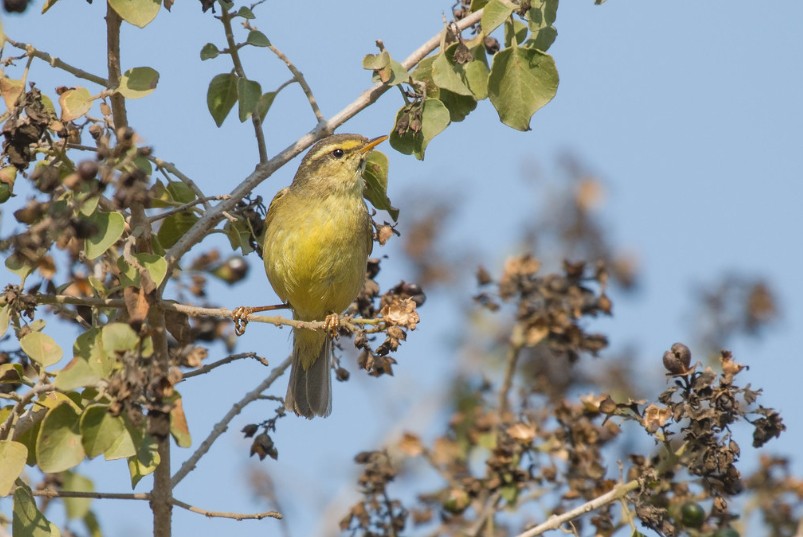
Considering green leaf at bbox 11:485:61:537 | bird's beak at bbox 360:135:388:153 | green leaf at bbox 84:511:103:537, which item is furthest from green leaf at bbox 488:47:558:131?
green leaf at bbox 84:511:103:537

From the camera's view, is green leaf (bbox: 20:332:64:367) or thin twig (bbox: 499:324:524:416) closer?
green leaf (bbox: 20:332:64:367)

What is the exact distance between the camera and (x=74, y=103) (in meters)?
3.21

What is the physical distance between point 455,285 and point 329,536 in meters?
1.79

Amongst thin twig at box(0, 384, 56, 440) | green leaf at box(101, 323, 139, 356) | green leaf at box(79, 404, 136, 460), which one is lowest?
green leaf at box(79, 404, 136, 460)

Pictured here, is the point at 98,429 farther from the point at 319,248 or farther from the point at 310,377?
the point at 310,377

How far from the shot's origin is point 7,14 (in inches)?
127

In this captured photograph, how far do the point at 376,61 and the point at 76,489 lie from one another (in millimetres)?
2323

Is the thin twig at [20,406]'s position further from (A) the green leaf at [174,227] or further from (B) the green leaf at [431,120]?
(B) the green leaf at [431,120]

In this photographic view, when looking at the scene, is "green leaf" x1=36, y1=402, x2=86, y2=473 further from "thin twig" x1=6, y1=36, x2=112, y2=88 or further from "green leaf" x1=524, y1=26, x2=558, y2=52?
"green leaf" x1=524, y1=26, x2=558, y2=52

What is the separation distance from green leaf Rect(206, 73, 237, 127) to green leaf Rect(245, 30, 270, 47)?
0.87 feet

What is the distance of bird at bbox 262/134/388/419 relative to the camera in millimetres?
5051

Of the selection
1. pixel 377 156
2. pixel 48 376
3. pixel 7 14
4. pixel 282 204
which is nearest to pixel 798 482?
pixel 377 156

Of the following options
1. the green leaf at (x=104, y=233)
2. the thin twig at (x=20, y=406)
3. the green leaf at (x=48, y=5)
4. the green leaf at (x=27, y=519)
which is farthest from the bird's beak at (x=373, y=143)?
the green leaf at (x=27, y=519)

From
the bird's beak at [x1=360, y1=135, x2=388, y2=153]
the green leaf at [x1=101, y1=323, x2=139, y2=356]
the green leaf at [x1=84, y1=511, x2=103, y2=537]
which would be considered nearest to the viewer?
the green leaf at [x1=101, y1=323, x2=139, y2=356]
